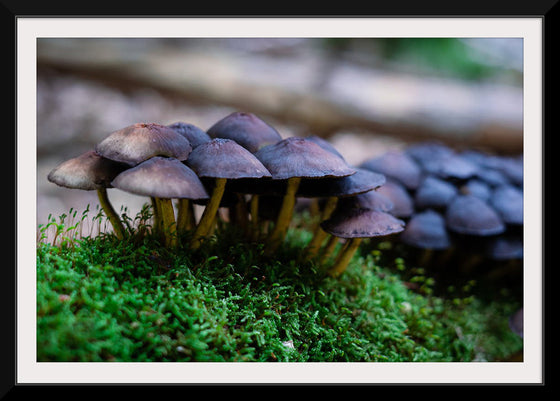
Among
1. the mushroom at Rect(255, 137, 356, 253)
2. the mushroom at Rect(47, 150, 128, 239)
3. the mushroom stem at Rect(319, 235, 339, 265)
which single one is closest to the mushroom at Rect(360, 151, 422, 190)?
the mushroom stem at Rect(319, 235, 339, 265)

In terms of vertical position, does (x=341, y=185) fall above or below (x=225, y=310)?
above

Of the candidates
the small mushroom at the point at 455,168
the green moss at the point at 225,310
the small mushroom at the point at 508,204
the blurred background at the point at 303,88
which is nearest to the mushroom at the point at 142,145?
the green moss at the point at 225,310

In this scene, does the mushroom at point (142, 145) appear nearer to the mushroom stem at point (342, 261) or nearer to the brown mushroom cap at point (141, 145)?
the brown mushroom cap at point (141, 145)

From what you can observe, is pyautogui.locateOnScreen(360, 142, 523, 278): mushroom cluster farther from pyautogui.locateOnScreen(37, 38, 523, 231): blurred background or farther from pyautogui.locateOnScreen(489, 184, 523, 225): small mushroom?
pyautogui.locateOnScreen(37, 38, 523, 231): blurred background

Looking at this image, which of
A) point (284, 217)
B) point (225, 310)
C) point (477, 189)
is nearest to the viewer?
point (225, 310)

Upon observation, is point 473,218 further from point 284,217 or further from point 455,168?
point 284,217

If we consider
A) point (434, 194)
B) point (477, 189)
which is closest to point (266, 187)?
point (434, 194)
